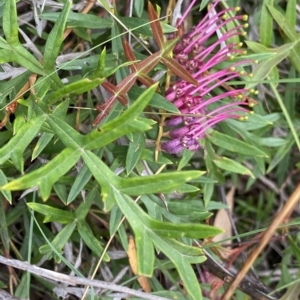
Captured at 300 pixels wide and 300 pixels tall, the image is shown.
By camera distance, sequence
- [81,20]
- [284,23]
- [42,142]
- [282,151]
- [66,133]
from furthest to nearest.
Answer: [282,151] < [284,23] < [81,20] < [42,142] < [66,133]

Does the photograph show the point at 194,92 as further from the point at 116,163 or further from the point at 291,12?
the point at 291,12

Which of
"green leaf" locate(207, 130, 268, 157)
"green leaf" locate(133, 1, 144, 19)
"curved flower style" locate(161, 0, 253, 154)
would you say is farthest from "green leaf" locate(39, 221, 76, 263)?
"green leaf" locate(133, 1, 144, 19)

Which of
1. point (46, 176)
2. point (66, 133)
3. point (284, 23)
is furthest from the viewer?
point (284, 23)

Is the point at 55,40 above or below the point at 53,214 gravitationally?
above

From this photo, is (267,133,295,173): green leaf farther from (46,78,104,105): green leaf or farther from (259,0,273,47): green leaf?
(46,78,104,105): green leaf

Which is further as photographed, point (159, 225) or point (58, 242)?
point (58, 242)

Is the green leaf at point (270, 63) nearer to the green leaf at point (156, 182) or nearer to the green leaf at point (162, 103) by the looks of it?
the green leaf at point (162, 103)

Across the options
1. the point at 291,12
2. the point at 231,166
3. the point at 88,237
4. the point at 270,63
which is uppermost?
the point at 291,12

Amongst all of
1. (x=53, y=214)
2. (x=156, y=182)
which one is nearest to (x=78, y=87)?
(x=156, y=182)

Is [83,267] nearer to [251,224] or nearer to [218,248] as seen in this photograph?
[218,248]
